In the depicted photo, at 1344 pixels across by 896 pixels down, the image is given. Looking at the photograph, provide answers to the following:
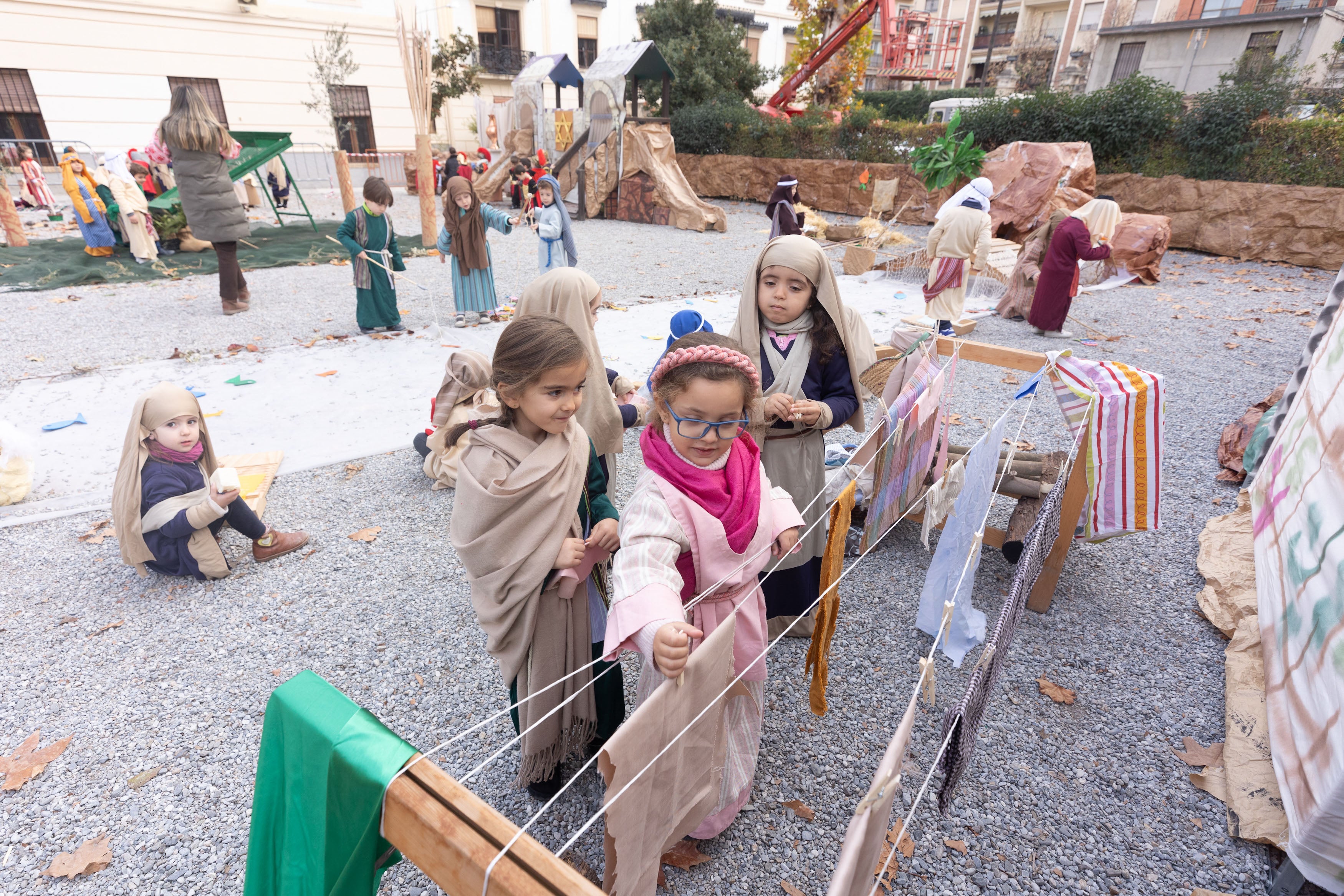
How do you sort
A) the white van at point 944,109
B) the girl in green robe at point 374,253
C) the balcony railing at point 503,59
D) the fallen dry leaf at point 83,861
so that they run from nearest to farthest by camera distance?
the fallen dry leaf at point 83,861 < the girl in green robe at point 374,253 < the white van at point 944,109 < the balcony railing at point 503,59

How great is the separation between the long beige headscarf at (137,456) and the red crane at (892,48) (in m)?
19.6

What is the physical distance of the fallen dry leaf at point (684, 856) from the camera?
2.17 meters

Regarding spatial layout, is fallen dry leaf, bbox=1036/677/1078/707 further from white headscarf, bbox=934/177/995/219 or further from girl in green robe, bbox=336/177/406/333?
girl in green robe, bbox=336/177/406/333

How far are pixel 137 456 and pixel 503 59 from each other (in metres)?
31.5

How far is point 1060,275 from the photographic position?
306 inches

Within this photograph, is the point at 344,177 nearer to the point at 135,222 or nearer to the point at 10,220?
the point at 135,222

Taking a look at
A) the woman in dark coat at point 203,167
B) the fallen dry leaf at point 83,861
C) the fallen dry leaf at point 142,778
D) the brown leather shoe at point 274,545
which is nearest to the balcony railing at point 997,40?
the woman in dark coat at point 203,167

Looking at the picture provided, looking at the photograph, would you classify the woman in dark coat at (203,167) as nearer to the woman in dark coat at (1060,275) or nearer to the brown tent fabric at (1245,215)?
the woman in dark coat at (1060,275)

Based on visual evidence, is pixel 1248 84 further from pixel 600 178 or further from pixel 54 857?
pixel 54 857

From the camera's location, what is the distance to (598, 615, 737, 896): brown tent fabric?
1.20 m

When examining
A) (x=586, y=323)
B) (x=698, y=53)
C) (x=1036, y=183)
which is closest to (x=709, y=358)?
(x=586, y=323)

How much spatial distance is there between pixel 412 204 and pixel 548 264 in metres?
12.3

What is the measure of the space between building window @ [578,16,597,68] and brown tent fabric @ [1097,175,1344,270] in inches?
1004

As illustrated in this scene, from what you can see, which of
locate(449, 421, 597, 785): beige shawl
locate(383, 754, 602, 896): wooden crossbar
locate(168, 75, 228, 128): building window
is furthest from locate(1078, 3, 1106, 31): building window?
locate(383, 754, 602, 896): wooden crossbar
